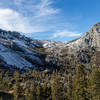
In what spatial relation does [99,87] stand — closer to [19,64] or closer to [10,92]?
[10,92]

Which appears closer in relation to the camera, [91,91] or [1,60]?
[91,91]

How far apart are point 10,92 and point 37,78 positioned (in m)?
45.8

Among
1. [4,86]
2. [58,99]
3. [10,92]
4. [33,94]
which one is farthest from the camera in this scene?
[4,86]

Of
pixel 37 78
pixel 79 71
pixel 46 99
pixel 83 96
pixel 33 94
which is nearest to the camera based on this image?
pixel 83 96

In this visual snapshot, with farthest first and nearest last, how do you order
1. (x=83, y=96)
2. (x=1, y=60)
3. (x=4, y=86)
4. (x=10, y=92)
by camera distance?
(x=1, y=60), (x=4, y=86), (x=10, y=92), (x=83, y=96)

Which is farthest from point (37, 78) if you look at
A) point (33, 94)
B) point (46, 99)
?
point (33, 94)

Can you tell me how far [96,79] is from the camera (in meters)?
42.1

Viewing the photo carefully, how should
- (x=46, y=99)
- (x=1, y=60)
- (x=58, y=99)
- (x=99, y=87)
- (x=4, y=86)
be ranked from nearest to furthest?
1. (x=99, y=87)
2. (x=58, y=99)
3. (x=46, y=99)
4. (x=4, y=86)
5. (x=1, y=60)

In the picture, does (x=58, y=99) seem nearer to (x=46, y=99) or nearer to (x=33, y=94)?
(x=33, y=94)

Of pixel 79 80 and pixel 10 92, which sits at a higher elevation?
pixel 79 80

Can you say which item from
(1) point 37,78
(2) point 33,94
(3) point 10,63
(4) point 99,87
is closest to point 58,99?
(2) point 33,94

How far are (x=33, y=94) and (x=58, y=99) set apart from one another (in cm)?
1351

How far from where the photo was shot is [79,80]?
46344 mm

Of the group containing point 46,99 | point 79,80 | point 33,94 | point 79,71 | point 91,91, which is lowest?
point 46,99
